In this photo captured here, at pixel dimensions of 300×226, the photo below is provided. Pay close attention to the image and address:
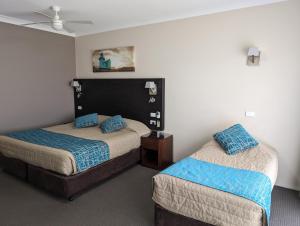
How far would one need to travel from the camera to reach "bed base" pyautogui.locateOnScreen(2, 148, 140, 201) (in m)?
2.78

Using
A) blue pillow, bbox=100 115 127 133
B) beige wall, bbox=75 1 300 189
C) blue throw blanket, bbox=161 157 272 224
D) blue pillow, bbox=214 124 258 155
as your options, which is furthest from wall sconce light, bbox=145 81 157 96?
blue throw blanket, bbox=161 157 272 224

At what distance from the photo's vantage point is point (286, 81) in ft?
9.78

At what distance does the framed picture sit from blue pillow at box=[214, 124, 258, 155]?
7.37ft

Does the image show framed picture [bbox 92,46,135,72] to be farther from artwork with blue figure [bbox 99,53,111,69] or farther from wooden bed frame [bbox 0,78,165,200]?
wooden bed frame [bbox 0,78,165,200]

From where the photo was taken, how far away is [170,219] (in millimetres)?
2188

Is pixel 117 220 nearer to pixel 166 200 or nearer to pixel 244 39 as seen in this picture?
pixel 166 200

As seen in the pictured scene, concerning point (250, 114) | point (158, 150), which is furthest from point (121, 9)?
point (250, 114)

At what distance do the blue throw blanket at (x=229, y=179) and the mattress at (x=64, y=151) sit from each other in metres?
1.29

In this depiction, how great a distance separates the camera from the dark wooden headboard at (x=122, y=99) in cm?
410

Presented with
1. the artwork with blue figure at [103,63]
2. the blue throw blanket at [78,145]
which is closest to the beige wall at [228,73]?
the artwork with blue figure at [103,63]

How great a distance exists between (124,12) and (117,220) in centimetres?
307

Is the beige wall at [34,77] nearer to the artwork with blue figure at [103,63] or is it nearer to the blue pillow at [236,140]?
the artwork with blue figure at [103,63]

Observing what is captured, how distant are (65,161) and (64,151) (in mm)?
167

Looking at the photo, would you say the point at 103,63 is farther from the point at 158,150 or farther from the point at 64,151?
the point at 64,151
